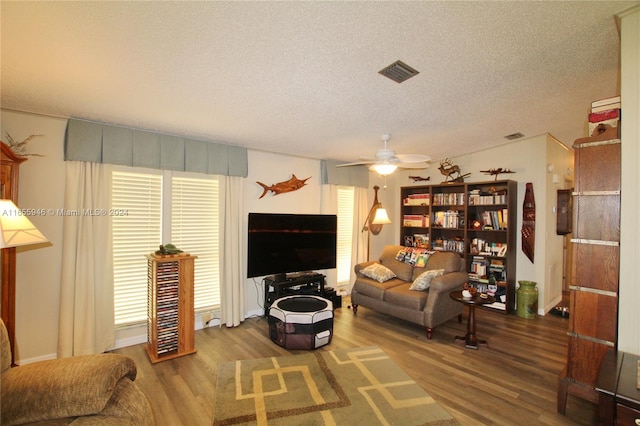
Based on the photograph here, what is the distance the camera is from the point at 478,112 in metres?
2.99

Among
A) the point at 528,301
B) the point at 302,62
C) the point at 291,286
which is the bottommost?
the point at 528,301

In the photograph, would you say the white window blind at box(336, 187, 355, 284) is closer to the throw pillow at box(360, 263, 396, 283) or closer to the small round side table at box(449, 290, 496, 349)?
the throw pillow at box(360, 263, 396, 283)

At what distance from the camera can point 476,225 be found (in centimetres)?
470

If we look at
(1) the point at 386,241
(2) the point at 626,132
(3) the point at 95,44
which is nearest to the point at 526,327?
(1) the point at 386,241

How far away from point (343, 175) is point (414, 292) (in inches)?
89.6

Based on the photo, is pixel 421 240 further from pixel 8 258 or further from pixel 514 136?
pixel 8 258

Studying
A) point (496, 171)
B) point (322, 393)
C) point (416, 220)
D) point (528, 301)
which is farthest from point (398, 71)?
point (528, 301)

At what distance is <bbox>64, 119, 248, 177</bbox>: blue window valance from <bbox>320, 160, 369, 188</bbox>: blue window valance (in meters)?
1.44

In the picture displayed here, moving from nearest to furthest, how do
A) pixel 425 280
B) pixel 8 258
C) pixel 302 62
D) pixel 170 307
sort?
pixel 302 62, pixel 8 258, pixel 170 307, pixel 425 280

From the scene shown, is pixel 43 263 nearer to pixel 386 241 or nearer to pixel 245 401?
pixel 245 401

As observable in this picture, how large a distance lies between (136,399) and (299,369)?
59.5 inches

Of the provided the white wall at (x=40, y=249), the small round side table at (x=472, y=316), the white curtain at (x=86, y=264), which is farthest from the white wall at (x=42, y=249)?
the small round side table at (x=472, y=316)

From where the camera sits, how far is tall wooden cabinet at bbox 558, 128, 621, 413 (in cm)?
187

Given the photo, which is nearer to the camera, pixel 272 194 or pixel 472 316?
pixel 472 316
